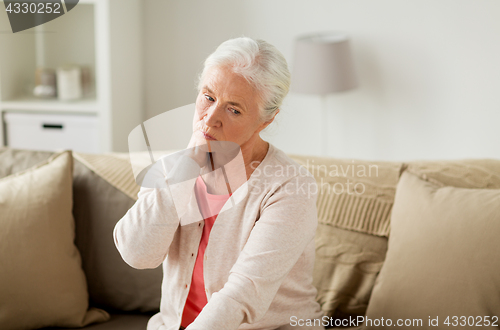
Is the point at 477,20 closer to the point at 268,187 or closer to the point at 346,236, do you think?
the point at 346,236

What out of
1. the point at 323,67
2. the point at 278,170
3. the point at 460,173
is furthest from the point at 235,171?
the point at 323,67

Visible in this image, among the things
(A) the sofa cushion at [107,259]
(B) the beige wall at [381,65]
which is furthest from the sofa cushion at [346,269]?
(B) the beige wall at [381,65]

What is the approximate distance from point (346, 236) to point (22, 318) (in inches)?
37.8

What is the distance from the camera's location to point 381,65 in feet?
9.35

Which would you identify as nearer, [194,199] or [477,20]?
[194,199]

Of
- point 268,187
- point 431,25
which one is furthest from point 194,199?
point 431,25

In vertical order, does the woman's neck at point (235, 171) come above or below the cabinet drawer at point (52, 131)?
above

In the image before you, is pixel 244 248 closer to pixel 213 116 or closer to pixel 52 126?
pixel 213 116

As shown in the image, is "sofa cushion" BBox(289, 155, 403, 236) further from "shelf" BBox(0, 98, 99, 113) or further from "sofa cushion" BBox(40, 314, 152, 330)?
"shelf" BBox(0, 98, 99, 113)

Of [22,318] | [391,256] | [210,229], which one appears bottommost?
[22,318]

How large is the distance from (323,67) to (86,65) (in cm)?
149

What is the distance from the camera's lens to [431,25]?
2.74 metres

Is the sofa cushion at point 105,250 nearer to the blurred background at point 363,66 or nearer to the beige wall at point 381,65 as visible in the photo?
the blurred background at point 363,66

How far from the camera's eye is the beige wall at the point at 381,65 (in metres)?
2.73
